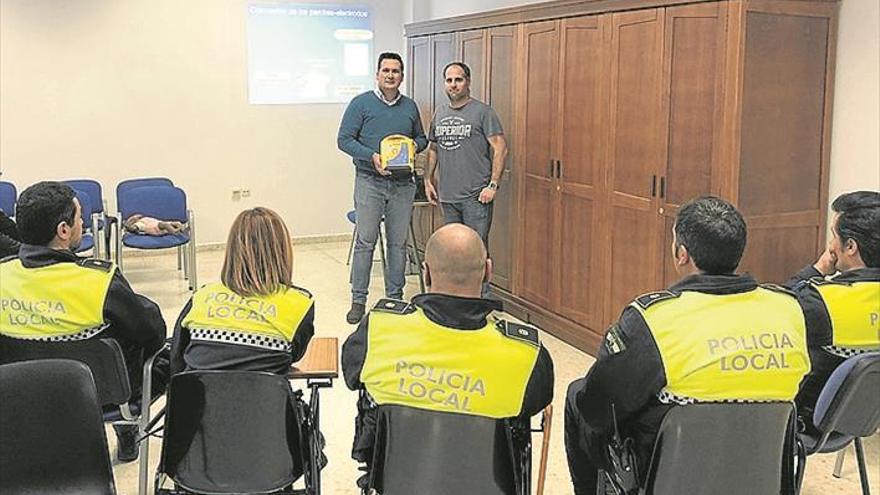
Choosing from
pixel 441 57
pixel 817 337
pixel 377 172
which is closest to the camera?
pixel 817 337

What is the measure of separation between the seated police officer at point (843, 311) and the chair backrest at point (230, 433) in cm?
171

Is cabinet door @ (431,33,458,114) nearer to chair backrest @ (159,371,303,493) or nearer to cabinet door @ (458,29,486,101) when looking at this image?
cabinet door @ (458,29,486,101)

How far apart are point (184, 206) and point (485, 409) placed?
4.91 m

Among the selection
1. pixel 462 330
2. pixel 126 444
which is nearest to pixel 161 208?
pixel 126 444

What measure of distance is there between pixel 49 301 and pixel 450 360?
1404 mm

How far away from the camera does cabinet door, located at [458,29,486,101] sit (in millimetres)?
6121

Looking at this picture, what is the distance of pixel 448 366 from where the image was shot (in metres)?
2.27

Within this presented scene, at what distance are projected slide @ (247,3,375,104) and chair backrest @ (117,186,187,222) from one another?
1.86 m

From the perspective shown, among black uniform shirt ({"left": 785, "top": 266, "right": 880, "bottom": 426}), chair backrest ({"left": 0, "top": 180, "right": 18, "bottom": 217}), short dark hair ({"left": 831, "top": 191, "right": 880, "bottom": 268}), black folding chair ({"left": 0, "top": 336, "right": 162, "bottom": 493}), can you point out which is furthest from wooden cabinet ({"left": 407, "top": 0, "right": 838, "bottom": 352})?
chair backrest ({"left": 0, "top": 180, "right": 18, "bottom": 217})

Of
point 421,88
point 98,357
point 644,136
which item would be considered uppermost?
point 421,88

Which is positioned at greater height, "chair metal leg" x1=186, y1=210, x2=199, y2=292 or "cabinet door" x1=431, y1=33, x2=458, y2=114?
"cabinet door" x1=431, y1=33, x2=458, y2=114

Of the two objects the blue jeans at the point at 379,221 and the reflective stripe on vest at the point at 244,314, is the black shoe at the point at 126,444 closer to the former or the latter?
the reflective stripe on vest at the point at 244,314

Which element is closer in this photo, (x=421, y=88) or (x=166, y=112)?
(x=421, y=88)

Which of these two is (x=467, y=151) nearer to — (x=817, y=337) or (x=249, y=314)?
(x=817, y=337)
